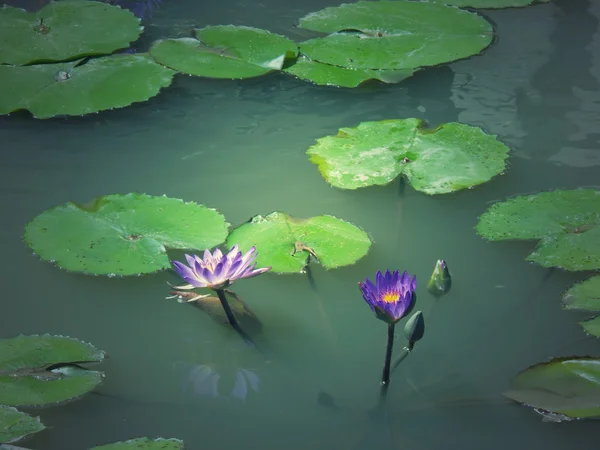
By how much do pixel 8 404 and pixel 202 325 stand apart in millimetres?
485

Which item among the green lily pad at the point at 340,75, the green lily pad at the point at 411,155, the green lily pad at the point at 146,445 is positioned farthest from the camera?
the green lily pad at the point at 340,75

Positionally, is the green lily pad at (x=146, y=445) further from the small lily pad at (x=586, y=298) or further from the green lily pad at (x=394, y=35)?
the green lily pad at (x=394, y=35)

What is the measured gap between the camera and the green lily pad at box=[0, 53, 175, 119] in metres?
2.62

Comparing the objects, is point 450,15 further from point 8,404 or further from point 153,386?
point 8,404

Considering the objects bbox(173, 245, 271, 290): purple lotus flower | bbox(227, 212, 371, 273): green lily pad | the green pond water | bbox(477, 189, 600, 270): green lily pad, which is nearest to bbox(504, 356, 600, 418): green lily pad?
the green pond water

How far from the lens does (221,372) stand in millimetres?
1678

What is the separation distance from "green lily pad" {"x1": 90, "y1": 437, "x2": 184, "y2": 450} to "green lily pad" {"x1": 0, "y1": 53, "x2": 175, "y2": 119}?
4.85 feet

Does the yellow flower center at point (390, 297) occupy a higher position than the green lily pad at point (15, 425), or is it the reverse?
the yellow flower center at point (390, 297)

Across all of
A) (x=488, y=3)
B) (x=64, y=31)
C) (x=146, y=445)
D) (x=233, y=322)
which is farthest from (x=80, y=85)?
(x=488, y=3)

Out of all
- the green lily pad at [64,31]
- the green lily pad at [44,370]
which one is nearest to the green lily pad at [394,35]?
the green lily pad at [64,31]

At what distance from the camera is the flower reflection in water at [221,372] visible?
1.63 meters

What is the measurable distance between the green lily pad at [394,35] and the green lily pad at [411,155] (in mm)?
499

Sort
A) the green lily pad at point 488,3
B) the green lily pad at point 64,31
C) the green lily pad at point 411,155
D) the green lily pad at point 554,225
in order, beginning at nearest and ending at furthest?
the green lily pad at point 554,225, the green lily pad at point 411,155, the green lily pad at point 64,31, the green lily pad at point 488,3

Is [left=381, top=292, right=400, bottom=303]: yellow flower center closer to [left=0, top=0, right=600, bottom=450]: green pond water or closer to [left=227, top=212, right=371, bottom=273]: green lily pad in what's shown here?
[left=0, top=0, right=600, bottom=450]: green pond water
